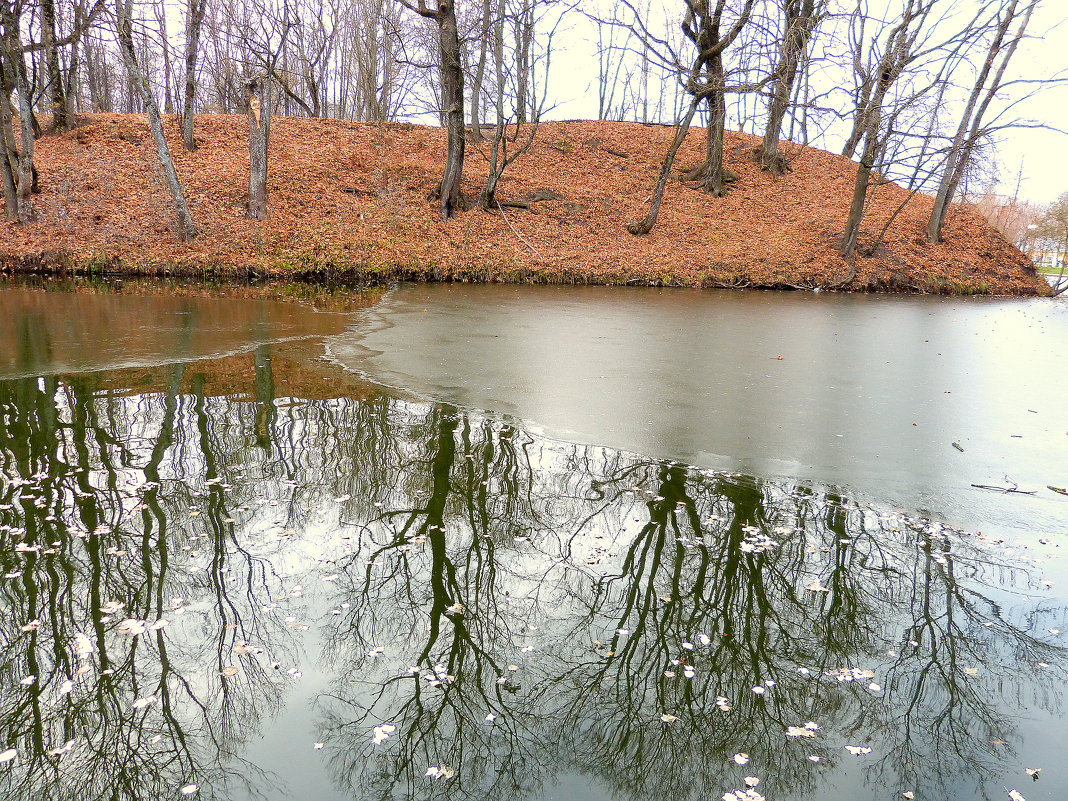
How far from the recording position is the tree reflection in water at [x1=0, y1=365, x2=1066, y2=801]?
2439 millimetres

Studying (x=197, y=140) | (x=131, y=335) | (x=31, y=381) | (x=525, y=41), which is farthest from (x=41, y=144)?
(x=31, y=381)

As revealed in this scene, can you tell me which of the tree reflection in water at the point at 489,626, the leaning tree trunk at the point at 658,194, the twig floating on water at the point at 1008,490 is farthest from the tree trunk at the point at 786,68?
the tree reflection in water at the point at 489,626

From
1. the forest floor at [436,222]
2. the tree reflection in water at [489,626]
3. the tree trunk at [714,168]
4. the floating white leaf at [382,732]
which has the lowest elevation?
the floating white leaf at [382,732]

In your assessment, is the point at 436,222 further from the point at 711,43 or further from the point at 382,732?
the point at 382,732

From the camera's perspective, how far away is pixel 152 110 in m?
15.1

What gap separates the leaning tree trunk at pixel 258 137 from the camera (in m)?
16.4

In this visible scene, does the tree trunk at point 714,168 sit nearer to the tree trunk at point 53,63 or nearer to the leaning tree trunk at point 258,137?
the leaning tree trunk at point 258,137

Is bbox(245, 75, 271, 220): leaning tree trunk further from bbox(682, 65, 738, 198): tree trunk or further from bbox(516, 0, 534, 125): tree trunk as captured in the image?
bbox(682, 65, 738, 198): tree trunk

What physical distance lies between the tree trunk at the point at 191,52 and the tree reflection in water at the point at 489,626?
16.2 meters

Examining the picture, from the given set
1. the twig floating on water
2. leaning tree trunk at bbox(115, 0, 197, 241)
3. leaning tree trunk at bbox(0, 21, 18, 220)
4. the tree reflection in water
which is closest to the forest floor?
leaning tree trunk at bbox(115, 0, 197, 241)

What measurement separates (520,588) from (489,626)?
1.16 feet

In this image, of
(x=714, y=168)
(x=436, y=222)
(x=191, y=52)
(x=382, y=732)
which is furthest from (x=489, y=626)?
(x=714, y=168)

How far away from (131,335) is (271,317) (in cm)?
234

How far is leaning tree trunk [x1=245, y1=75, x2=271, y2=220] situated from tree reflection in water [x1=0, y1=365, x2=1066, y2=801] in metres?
13.7
